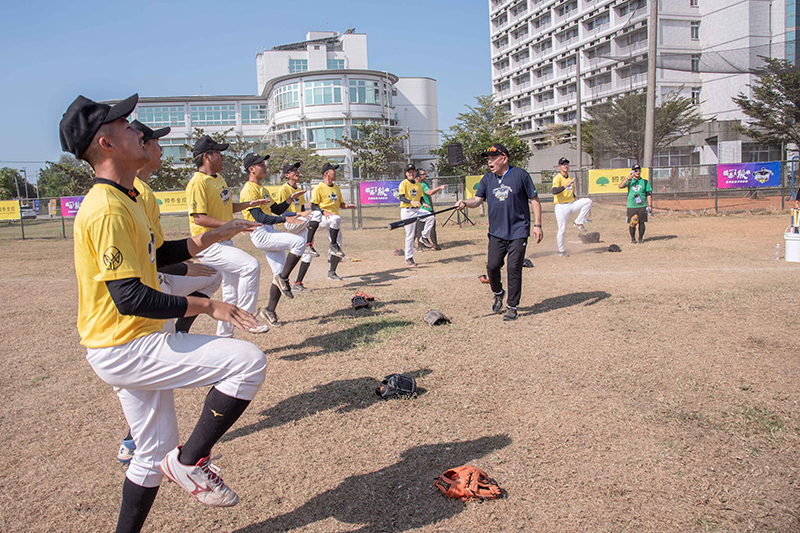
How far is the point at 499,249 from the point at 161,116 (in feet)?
258

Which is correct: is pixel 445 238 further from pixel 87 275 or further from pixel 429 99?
pixel 429 99

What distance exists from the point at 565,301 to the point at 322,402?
4.59 m

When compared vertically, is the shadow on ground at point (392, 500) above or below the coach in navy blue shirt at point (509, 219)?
below

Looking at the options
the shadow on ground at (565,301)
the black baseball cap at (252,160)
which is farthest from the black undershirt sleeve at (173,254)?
the shadow on ground at (565,301)

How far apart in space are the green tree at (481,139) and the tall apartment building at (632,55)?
6614mm

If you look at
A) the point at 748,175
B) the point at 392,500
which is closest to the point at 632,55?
the point at 748,175

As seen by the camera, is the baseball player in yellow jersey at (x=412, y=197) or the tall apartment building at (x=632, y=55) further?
the tall apartment building at (x=632, y=55)

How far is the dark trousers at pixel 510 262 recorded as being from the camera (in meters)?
6.94

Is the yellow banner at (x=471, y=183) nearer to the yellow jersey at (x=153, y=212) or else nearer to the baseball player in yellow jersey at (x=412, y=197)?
the baseball player in yellow jersey at (x=412, y=197)

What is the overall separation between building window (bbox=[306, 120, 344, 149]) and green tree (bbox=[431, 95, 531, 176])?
1814 centimetres

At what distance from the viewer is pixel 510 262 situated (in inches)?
275

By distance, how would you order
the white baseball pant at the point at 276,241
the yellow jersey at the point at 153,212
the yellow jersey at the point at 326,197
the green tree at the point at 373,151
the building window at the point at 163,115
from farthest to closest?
the building window at the point at 163,115 → the green tree at the point at 373,151 → the yellow jersey at the point at 326,197 → the white baseball pant at the point at 276,241 → the yellow jersey at the point at 153,212

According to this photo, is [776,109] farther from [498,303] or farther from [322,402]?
[322,402]

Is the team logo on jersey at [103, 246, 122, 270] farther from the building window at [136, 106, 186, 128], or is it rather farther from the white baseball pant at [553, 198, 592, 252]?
the building window at [136, 106, 186, 128]
